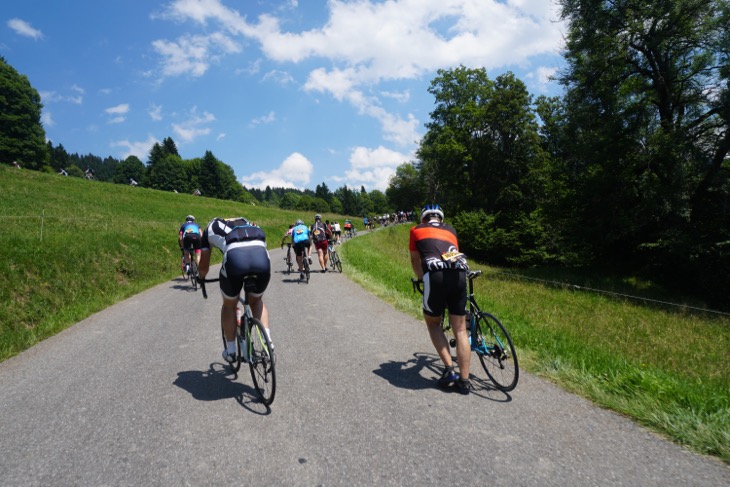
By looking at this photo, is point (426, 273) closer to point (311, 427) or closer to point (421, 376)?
point (421, 376)

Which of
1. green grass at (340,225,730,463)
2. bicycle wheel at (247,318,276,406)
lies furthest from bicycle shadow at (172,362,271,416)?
green grass at (340,225,730,463)

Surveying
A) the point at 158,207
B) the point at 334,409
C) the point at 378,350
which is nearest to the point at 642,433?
the point at 334,409

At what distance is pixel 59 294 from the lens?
1091 cm

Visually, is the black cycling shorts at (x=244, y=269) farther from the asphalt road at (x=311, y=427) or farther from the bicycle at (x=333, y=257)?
the bicycle at (x=333, y=257)

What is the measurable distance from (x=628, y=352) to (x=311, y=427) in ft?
18.4

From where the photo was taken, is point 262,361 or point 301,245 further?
point 301,245

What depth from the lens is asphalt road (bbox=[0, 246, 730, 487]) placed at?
290 centimetres

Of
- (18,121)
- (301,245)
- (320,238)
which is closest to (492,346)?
(301,245)

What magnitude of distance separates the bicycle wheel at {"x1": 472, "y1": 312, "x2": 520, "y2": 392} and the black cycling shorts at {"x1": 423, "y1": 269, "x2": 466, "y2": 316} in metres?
0.39

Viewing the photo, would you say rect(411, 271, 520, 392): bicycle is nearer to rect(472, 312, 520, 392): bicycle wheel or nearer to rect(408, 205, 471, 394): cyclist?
rect(472, 312, 520, 392): bicycle wheel

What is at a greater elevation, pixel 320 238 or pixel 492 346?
pixel 320 238

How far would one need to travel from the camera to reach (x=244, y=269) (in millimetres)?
4215

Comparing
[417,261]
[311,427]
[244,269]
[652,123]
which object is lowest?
Result: [311,427]

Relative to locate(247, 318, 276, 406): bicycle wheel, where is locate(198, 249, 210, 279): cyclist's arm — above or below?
above
